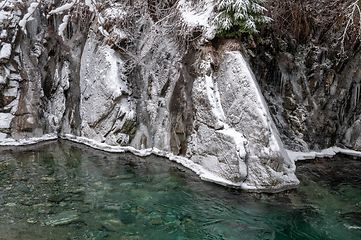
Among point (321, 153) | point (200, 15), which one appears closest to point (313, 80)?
point (321, 153)

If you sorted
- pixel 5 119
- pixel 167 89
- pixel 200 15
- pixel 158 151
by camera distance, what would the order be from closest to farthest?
pixel 200 15
pixel 158 151
pixel 167 89
pixel 5 119

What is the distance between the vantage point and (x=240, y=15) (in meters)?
5.89

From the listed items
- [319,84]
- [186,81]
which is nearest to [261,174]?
[186,81]

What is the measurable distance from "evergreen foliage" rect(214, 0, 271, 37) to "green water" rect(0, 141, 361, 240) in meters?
4.34

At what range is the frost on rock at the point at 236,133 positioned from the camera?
217 inches

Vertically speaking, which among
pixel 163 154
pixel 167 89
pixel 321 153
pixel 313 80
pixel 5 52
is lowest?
pixel 163 154

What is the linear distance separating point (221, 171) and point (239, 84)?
2460 mm

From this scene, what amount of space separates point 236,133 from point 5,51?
9374mm

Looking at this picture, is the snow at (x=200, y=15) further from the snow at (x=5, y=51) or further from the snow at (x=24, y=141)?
the snow at (x=24, y=141)

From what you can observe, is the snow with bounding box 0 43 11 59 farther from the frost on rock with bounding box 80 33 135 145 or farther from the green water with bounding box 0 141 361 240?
the green water with bounding box 0 141 361 240

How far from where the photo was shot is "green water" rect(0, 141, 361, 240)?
13.1ft

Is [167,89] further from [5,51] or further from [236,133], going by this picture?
[5,51]

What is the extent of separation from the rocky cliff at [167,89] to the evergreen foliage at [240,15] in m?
0.60

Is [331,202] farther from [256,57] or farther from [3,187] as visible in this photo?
[3,187]
